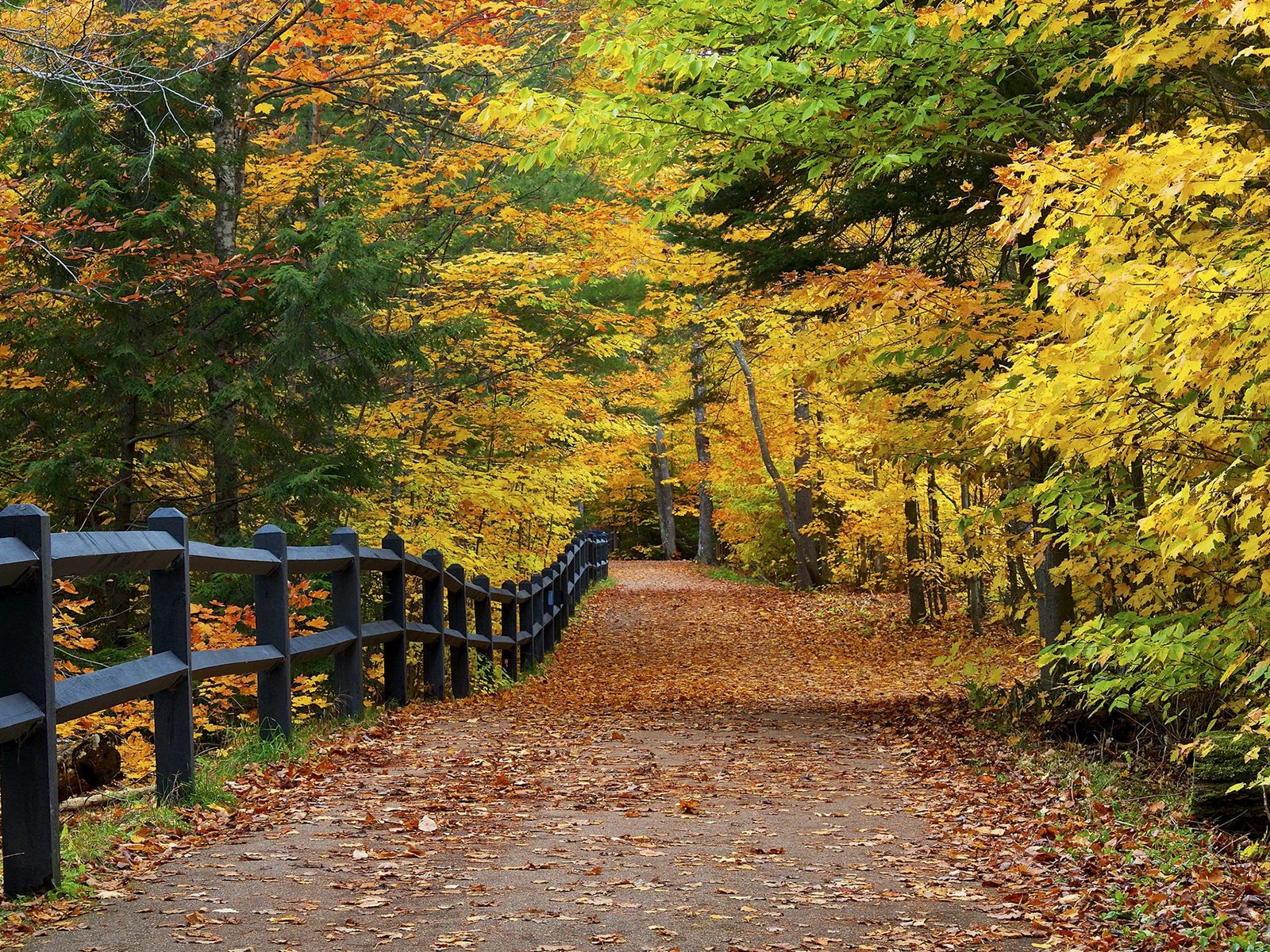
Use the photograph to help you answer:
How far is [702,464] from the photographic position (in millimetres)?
34344

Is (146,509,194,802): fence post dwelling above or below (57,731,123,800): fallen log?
above

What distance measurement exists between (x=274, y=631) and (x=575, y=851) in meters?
2.68

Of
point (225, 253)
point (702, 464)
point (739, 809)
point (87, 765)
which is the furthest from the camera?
point (702, 464)

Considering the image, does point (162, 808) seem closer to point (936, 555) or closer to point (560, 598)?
point (560, 598)

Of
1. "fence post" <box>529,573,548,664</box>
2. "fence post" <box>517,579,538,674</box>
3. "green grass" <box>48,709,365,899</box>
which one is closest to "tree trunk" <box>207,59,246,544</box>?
"fence post" <box>517,579,538,674</box>

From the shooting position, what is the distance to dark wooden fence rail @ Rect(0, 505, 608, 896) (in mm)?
4266

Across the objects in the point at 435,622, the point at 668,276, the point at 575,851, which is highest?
the point at 668,276

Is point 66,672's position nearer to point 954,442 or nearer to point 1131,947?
point 954,442

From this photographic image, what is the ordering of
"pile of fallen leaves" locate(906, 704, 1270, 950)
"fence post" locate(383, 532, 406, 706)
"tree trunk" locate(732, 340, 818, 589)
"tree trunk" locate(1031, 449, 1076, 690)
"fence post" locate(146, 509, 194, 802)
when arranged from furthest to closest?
"tree trunk" locate(732, 340, 818, 589)
"fence post" locate(383, 532, 406, 706)
"tree trunk" locate(1031, 449, 1076, 690)
"fence post" locate(146, 509, 194, 802)
"pile of fallen leaves" locate(906, 704, 1270, 950)

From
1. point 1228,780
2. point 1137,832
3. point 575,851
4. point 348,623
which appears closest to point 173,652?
point 575,851

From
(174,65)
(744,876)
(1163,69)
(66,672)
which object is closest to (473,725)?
(66,672)

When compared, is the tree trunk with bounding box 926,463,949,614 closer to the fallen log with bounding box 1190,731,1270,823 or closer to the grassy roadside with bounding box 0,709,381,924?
the fallen log with bounding box 1190,731,1270,823

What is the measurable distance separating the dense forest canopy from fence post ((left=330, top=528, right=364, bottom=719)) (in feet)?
9.21

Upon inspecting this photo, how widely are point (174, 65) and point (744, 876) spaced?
34.2 ft
